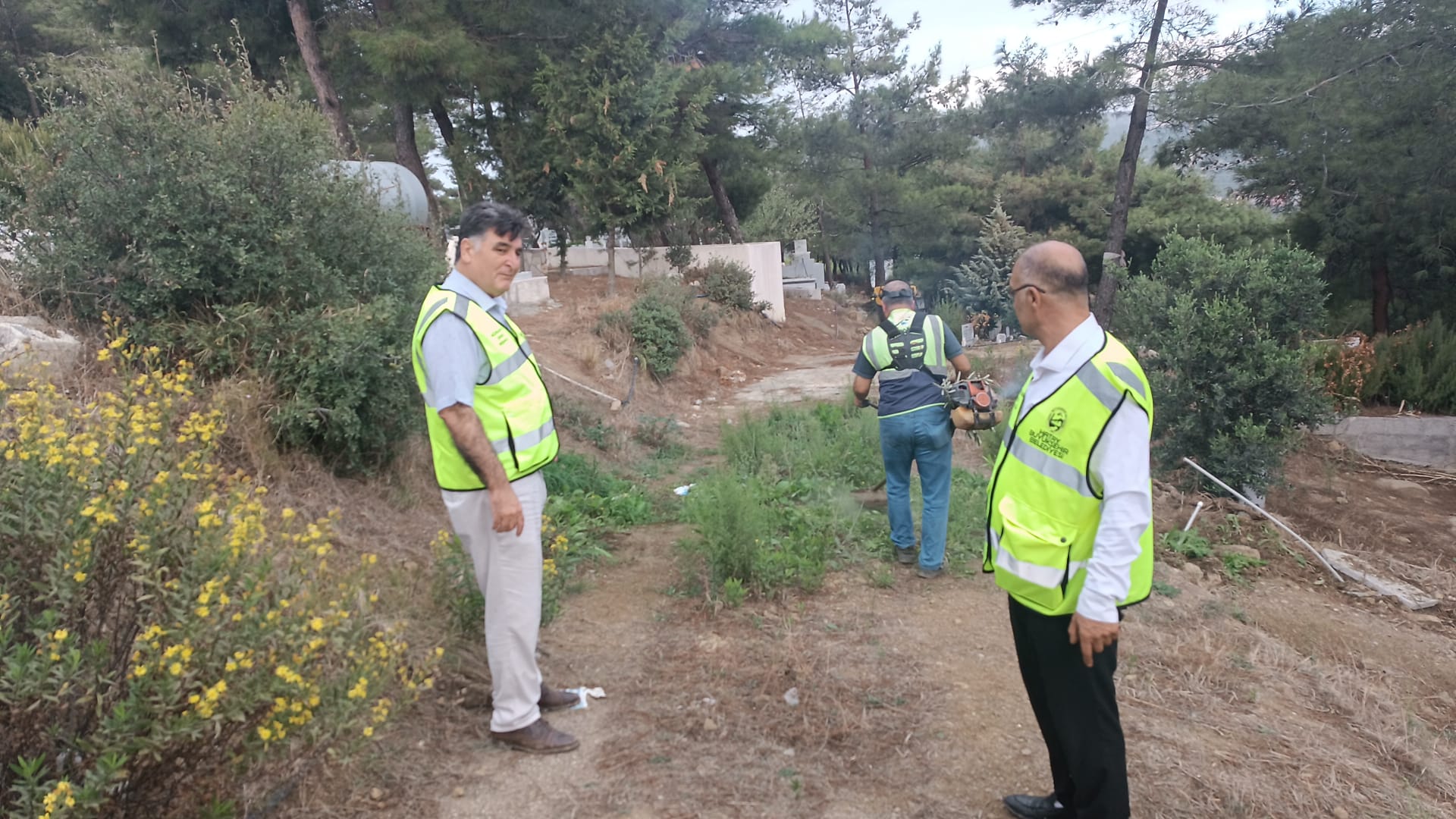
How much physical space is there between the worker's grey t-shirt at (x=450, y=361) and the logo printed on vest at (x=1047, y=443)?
1680 mm

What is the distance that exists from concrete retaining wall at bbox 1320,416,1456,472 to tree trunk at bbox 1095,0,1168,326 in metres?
5.63

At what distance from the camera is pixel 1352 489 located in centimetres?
853

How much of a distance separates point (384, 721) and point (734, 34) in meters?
18.0

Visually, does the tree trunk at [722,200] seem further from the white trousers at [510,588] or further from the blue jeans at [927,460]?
the white trousers at [510,588]

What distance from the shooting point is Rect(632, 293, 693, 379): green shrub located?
11.8 meters

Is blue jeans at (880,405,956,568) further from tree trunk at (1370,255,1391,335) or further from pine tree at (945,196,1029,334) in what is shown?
pine tree at (945,196,1029,334)

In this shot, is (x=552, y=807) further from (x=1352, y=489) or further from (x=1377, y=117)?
(x=1377, y=117)

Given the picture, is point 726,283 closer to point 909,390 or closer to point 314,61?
point 314,61

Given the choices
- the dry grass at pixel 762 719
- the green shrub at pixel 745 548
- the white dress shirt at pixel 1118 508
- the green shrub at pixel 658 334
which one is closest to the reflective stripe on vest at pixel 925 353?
the green shrub at pixel 745 548

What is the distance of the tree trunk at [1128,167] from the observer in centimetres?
1589

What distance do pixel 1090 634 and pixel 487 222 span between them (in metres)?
2.21

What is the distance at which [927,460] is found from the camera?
15.8ft

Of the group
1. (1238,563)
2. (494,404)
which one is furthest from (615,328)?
(494,404)

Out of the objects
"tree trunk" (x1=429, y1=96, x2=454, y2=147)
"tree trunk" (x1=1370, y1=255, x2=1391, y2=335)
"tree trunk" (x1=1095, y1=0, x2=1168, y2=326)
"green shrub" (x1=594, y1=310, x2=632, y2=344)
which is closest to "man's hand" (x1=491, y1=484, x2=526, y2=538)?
"green shrub" (x1=594, y1=310, x2=632, y2=344)
